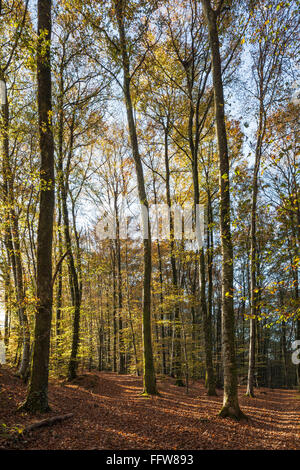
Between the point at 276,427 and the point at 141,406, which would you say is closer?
the point at 276,427

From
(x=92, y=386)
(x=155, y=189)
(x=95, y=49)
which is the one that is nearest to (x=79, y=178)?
(x=155, y=189)

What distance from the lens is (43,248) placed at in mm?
5727

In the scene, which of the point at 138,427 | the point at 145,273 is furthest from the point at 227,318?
the point at 145,273

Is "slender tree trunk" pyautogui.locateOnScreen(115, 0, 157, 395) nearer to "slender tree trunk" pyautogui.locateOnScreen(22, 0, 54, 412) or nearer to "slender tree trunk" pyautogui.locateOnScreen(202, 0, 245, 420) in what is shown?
"slender tree trunk" pyautogui.locateOnScreen(202, 0, 245, 420)

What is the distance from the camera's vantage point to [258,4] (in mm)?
7543

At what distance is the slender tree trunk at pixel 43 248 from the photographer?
5.20 m

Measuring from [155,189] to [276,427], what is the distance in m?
13.7

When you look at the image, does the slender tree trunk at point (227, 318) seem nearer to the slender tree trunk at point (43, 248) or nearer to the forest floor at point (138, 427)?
the forest floor at point (138, 427)

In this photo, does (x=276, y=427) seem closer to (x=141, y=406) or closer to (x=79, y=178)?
(x=141, y=406)

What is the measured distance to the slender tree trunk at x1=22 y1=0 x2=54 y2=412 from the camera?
17.0ft

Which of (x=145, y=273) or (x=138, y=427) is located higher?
(x=145, y=273)

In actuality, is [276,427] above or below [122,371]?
above

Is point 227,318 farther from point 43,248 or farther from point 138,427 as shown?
point 43,248
